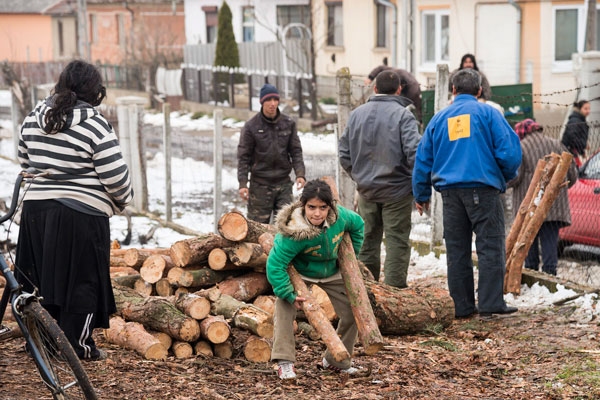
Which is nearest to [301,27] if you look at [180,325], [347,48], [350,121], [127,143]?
[347,48]

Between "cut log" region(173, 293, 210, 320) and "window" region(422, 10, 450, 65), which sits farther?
"window" region(422, 10, 450, 65)

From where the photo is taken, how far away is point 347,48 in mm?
32812

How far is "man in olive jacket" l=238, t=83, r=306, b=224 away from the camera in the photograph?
10484mm

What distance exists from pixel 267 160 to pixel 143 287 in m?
2.86

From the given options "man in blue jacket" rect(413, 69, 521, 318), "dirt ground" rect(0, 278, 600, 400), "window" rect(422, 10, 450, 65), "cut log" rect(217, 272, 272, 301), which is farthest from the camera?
"window" rect(422, 10, 450, 65)

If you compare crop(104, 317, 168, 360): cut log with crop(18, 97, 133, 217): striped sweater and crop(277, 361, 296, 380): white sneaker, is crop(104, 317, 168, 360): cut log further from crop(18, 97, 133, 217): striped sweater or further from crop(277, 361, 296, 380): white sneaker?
crop(18, 97, 133, 217): striped sweater

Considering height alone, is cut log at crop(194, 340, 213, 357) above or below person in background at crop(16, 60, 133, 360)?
below

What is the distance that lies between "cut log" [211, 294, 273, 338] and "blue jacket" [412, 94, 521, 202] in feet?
6.39

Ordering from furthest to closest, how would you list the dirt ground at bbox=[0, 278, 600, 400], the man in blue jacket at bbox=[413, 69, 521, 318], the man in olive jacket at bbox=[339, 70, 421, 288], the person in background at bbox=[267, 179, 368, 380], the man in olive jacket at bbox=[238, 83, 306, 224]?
the man in olive jacket at bbox=[238, 83, 306, 224] < the man in olive jacket at bbox=[339, 70, 421, 288] < the man in blue jacket at bbox=[413, 69, 521, 318] < the person in background at bbox=[267, 179, 368, 380] < the dirt ground at bbox=[0, 278, 600, 400]

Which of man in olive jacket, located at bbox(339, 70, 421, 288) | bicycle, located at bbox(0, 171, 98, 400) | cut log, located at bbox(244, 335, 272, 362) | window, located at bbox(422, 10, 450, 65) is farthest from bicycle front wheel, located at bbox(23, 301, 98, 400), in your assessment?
window, located at bbox(422, 10, 450, 65)

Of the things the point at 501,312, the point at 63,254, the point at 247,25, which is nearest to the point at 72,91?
the point at 63,254

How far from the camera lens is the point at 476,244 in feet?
27.3

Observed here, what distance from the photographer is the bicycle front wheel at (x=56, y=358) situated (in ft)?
17.1

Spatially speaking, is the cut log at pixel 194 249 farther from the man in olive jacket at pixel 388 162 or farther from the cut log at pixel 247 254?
the man in olive jacket at pixel 388 162
